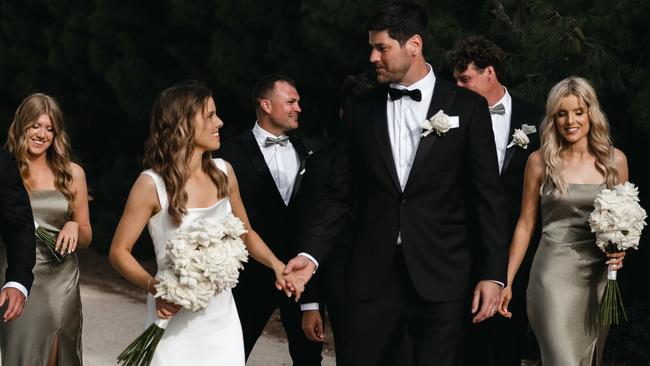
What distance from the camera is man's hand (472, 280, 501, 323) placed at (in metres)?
5.23

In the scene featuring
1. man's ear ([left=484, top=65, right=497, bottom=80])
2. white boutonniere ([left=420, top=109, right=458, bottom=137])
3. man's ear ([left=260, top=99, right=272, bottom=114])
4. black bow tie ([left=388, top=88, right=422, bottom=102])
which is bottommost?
man's ear ([left=260, top=99, right=272, bottom=114])

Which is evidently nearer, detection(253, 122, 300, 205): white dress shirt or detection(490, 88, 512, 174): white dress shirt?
detection(490, 88, 512, 174): white dress shirt

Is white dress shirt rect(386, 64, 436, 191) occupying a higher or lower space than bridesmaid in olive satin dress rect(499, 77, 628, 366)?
higher

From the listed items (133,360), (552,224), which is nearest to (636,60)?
(552,224)

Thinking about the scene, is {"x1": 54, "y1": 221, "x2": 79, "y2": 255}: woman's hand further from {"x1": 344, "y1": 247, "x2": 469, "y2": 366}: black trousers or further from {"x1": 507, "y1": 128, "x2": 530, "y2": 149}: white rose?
{"x1": 507, "y1": 128, "x2": 530, "y2": 149}: white rose

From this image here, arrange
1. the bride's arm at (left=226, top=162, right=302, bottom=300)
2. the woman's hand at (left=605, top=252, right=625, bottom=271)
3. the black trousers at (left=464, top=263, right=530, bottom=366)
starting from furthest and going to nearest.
→ 1. the black trousers at (left=464, top=263, right=530, bottom=366)
2. the woman's hand at (left=605, top=252, right=625, bottom=271)
3. the bride's arm at (left=226, top=162, right=302, bottom=300)

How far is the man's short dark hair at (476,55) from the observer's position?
7095 mm

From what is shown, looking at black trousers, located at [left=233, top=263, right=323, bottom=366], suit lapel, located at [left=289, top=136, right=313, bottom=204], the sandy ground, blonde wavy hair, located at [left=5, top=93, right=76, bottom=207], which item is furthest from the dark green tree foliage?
blonde wavy hair, located at [left=5, top=93, right=76, bottom=207]

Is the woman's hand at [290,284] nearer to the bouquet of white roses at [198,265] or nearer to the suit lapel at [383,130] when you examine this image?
the bouquet of white roses at [198,265]

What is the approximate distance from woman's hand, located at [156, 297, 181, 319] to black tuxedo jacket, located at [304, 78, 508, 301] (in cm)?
85

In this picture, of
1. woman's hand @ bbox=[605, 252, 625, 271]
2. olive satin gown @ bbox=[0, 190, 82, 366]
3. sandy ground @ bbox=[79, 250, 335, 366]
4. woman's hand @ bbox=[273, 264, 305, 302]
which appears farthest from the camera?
sandy ground @ bbox=[79, 250, 335, 366]

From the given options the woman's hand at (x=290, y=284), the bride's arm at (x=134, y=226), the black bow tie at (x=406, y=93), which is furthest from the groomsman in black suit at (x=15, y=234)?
the black bow tie at (x=406, y=93)

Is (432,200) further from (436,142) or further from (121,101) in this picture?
(121,101)

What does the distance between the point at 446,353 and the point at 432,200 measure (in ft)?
2.32
